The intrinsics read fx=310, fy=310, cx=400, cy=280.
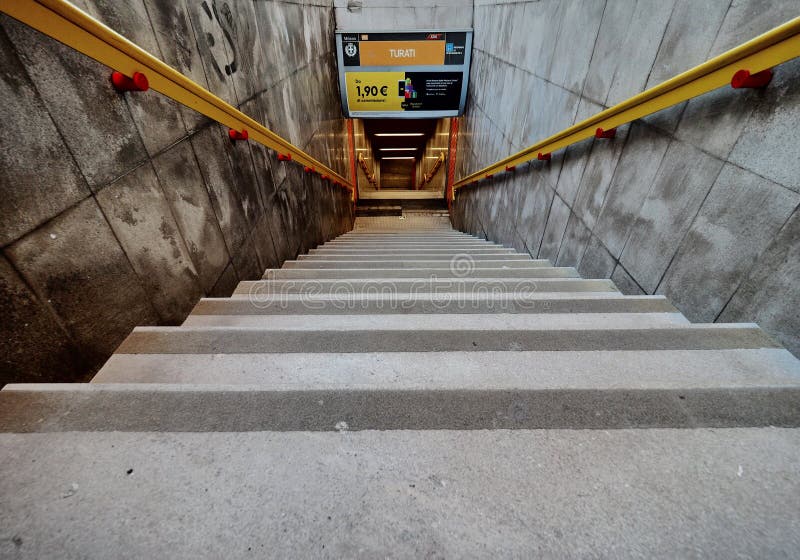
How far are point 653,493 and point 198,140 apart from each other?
2.59 meters

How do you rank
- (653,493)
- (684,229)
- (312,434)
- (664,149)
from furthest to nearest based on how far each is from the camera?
(664,149)
(684,229)
(312,434)
(653,493)

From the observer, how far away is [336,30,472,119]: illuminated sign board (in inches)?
270

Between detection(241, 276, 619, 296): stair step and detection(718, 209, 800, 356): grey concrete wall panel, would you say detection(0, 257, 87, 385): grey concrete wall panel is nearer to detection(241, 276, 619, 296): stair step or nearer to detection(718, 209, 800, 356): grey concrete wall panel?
detection(241, 276, 619, 296): stair step

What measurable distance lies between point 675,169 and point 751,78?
1.75ft

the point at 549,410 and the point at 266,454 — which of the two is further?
the point at 549,410

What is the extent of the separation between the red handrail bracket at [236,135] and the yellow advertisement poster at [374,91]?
234 inches

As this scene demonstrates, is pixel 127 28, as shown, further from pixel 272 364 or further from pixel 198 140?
pixel 272 364

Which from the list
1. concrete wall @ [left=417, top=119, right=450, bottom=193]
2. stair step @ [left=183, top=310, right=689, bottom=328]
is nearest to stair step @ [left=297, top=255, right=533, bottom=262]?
stair step @ [left=183, top=310, right=689, bottom=328]

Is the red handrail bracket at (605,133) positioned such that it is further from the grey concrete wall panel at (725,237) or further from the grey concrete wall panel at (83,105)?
the grey concrete wall panel at (83,105)

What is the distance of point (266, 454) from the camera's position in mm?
765

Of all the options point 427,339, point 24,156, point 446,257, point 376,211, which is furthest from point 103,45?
point 376,211

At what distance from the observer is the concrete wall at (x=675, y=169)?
1.25 m

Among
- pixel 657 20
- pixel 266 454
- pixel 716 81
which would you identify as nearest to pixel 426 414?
pixel 266 454

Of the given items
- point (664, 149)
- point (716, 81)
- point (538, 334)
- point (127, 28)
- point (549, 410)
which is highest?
point (127, 28)
